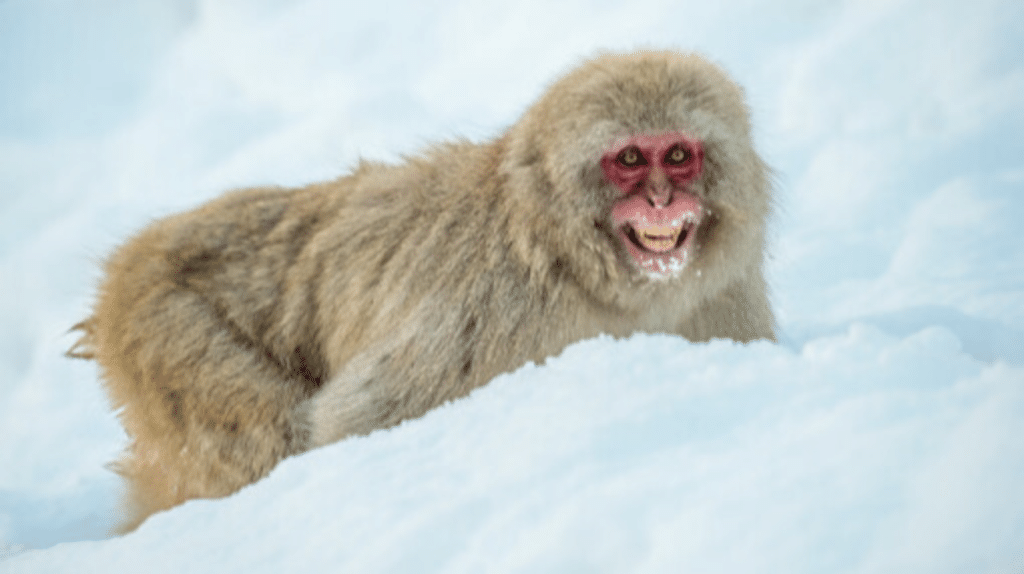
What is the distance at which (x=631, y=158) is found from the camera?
3420 mm

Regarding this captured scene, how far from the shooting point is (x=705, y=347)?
2.78 meters

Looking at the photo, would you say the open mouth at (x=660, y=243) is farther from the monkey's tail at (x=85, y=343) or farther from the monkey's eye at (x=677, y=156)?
the monkey's tail at (x=85, y=343)

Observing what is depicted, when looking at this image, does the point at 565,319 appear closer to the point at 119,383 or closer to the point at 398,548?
the point at 398,548

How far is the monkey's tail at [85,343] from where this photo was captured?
14.1ft

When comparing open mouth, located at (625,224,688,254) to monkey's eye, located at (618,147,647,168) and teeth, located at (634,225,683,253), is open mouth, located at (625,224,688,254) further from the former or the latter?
monkey's eye, located at (618,147,647,168)

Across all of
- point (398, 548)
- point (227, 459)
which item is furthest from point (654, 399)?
point (227, 459)

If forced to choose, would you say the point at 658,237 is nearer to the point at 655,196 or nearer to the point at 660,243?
the point at 660,243

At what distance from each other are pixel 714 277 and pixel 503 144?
3.01ft

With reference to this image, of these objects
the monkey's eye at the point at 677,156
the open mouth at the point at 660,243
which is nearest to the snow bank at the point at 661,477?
the open mouth at the point at 660,243

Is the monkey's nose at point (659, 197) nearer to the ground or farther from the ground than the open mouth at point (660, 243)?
farther from the ground

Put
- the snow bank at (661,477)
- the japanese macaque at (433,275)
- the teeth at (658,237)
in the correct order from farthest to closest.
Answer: the japanese macaque at (433,275), the teeth at (658,237), the snow bank at (661,477)

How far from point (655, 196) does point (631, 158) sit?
0.54ft

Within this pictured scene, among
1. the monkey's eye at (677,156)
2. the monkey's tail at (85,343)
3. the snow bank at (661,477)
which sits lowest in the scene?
the snow bank at (661,477)

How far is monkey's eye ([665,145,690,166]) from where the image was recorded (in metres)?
3.42
